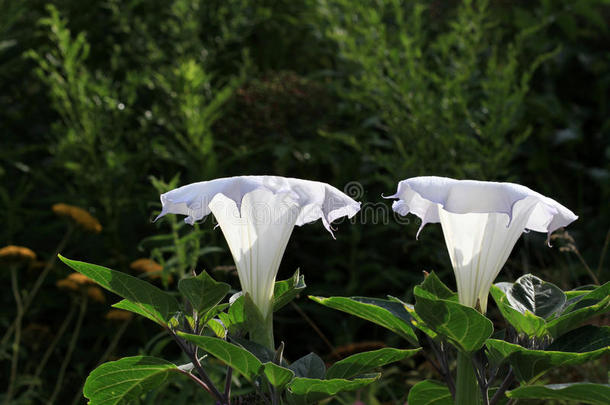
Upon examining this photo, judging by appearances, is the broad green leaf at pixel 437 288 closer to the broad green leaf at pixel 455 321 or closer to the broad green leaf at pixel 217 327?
the broad green leaf at pixel 455 321

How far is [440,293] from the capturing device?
0.89 meters

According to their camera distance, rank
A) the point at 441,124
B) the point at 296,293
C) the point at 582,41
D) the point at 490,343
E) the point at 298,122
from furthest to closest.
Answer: the point at 582,41
the point at 298,122
the point at 441,124
the point at 296,293
the point at 490,343

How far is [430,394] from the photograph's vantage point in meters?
0.98

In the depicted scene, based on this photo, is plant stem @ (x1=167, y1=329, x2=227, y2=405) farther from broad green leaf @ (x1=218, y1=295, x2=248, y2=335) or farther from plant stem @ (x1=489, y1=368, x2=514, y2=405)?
plant stem @ (x1=489, y1=368, x2=514, y2=405)

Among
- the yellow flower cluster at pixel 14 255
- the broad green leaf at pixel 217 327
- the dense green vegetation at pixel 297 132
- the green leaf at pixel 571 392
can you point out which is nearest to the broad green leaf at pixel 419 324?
the green leaf at pixel 571 392

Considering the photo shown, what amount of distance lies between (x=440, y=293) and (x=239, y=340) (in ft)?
0.88

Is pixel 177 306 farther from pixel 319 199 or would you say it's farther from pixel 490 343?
pixel 490 343

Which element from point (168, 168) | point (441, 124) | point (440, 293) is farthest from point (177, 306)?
point (168, 168)

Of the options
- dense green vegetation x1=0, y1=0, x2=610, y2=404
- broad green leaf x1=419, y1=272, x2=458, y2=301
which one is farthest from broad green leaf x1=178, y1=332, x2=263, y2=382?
dense green vegetation x1=0, y1=0, x2=610, y2=404

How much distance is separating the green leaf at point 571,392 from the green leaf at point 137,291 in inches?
16.6

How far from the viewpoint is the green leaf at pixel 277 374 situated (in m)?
0.79

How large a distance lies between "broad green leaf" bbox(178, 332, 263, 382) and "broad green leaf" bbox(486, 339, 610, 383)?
278mm

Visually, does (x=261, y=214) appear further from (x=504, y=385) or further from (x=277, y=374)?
(x=504, y=385)

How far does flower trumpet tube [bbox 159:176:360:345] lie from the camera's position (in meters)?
0.86
